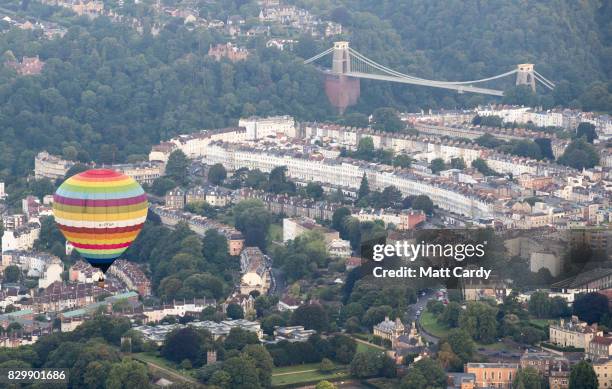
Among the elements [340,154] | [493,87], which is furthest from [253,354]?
[493,87]

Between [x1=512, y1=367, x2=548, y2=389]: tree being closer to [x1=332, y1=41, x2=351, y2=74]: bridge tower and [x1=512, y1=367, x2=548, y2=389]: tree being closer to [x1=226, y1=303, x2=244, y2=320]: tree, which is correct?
[x1=226, y1=303, x2=244, y2=320]: tree

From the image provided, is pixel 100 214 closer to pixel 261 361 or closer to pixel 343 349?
pixel 261 361

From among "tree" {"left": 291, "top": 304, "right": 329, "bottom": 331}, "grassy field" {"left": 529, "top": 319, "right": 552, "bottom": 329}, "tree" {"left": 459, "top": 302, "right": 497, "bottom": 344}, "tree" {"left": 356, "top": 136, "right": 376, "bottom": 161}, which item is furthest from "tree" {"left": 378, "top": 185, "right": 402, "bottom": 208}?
"tree" {"left": 459, "top": 302, "right": 497, "bottom": 344}

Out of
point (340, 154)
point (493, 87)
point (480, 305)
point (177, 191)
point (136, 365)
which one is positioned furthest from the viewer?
point (493, 87)

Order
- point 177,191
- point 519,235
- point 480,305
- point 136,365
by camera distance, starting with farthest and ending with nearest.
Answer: point 177,191 < point 519,235 < point 480,305 < point 136,365

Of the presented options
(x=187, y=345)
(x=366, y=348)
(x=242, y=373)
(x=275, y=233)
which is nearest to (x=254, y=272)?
(x=275, y=233)

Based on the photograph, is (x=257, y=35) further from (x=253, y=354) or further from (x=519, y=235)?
(x=253, y=354)
